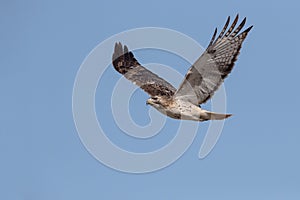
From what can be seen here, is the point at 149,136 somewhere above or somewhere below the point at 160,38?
below

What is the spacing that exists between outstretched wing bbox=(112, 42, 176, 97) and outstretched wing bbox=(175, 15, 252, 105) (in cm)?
125

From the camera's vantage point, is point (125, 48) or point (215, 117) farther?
point (125, 48)

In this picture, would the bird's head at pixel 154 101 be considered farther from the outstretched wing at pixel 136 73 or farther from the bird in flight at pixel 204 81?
the outstretched wing at pixel 136 73

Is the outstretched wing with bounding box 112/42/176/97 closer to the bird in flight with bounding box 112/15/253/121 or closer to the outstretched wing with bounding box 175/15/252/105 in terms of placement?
the bird in flight with bounding box 112/15/253/121

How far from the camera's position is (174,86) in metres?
14.3

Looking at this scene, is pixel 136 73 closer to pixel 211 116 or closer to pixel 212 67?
pixel 212 67

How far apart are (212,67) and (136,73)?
11.0 ft

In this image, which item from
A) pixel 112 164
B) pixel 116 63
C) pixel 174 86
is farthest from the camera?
pixel 116 63

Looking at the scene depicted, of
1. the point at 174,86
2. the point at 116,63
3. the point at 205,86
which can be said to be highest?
the point at 116,63

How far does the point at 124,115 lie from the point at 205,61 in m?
2.41

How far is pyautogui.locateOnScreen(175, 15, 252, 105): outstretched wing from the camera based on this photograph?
39.7 feet

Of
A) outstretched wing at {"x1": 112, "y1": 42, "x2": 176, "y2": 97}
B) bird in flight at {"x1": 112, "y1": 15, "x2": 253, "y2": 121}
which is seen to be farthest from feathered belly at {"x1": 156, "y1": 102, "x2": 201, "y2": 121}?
outstretched wing at {"x1": 112, "y1": 42, "x2": 176, "y2": 97}

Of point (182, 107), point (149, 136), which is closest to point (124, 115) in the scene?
point (149, 136)

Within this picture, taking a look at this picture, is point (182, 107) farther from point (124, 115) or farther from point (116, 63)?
point (116, 63)
